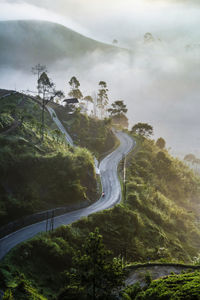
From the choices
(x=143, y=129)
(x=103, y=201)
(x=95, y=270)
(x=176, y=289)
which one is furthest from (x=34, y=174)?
(x=143, y=129)

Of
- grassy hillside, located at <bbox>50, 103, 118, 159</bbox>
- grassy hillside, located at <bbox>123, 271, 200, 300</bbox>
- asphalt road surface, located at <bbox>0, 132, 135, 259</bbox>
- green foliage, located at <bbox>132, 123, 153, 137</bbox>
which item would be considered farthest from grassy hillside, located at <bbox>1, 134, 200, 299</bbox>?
green foliage, located at <bbox>132, 123, 153, 137</bbox>

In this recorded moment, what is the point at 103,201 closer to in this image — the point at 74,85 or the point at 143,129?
the point at 143,129

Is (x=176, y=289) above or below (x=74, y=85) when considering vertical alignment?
below

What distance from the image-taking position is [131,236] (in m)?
35.9

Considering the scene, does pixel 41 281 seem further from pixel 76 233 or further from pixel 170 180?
pixel 170 180

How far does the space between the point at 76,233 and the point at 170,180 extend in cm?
4901

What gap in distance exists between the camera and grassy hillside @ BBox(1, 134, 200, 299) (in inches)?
961

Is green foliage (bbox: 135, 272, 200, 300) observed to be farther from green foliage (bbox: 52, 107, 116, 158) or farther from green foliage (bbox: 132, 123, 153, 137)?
green foliage (bbox: 132, 123, 153, 137)

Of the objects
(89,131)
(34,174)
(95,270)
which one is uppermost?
(89,131)

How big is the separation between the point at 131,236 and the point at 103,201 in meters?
11.4

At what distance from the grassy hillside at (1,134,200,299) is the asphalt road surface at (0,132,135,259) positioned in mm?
2392

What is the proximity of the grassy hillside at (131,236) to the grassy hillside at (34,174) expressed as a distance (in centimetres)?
652

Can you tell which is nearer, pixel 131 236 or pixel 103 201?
pixel 131 236

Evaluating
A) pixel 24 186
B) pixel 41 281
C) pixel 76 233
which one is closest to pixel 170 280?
pixel 41 281
